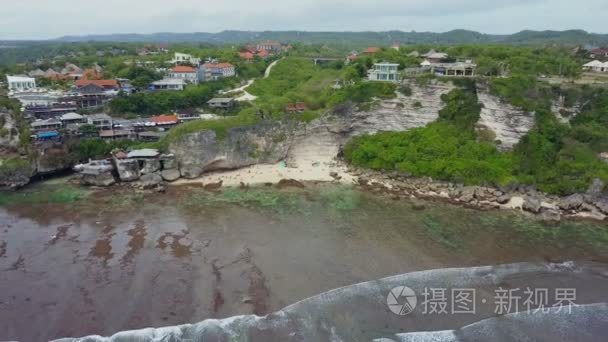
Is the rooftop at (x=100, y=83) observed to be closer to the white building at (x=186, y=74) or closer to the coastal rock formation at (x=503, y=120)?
the white building at (x=186, y=74)

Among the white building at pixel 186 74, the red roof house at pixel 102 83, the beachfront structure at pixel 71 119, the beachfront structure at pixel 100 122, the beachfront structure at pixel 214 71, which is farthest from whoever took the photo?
the beachfront structure at pixel 214 71

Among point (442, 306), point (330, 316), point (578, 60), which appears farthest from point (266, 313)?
point (578, 60)

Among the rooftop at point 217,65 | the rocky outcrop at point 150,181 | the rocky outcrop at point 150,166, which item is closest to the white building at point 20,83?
the rooftop at point 217,65

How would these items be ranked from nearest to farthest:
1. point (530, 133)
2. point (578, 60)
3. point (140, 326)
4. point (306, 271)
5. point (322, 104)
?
point (140, 326) → point (306, 271) → point (530, 133) → point (322, 104) → point (578, 60)

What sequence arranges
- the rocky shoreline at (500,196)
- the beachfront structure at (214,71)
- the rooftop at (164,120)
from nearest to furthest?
1. the rocky shoreline at (500,196)
2. the rooftop at (164,120)
3. the beachfront structure at (214,71)

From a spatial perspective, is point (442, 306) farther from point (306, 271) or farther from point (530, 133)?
point (530, 133)

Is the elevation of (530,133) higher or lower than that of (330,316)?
higher
